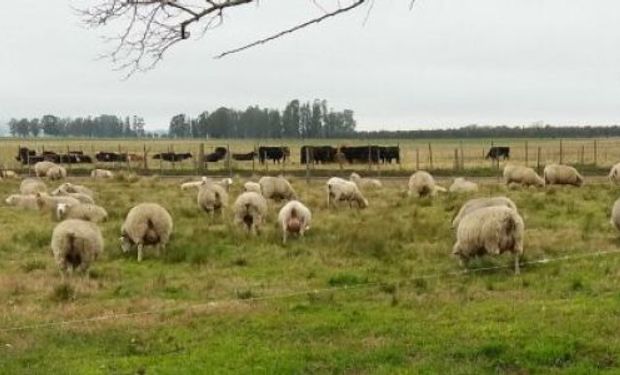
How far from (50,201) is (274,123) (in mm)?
137255

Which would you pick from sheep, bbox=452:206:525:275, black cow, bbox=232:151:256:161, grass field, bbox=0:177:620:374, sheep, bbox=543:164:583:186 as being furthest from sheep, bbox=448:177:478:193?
black cow, bbox=232:151:256:161

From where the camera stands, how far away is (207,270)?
14.4 m

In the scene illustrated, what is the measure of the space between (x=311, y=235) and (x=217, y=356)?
32.5 ft

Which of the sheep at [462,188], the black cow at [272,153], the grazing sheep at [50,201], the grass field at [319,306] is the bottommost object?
the grass field at [319,306]

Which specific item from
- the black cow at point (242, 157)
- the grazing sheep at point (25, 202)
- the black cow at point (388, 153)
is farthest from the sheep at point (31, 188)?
the black cow at point (242, 157)

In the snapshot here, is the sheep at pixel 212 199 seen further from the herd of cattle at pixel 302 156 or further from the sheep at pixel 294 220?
the herd of cattle at pixel 302 156

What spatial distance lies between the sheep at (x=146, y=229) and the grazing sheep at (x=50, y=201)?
632 cm

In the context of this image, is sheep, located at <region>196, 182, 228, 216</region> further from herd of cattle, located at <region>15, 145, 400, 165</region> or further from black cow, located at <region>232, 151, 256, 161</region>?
black cow, located at <region>232, 151, 256, 161</region>

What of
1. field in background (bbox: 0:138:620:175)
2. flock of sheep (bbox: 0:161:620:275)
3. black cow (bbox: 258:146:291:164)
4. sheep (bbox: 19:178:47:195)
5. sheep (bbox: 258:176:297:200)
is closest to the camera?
flock of sheep (bbox: 0:161:620:275)

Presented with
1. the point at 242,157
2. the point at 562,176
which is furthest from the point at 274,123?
the point at 562,176

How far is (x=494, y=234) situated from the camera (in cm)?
1288

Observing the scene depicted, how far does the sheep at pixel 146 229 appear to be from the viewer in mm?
15875

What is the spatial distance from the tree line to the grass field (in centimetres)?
13651

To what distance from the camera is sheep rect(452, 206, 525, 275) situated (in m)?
12.9
